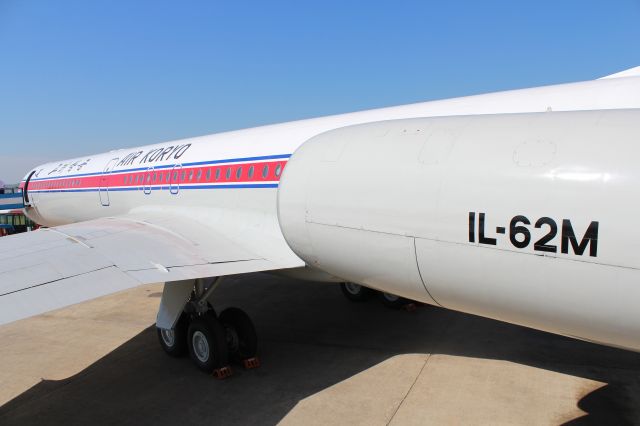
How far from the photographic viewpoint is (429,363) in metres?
6.20

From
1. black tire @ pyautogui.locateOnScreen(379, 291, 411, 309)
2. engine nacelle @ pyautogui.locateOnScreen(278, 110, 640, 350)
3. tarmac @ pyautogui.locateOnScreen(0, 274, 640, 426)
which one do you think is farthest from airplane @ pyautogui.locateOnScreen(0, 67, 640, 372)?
black tire @ pyautogui.locateOnScreen(379, 291, 411, 309)

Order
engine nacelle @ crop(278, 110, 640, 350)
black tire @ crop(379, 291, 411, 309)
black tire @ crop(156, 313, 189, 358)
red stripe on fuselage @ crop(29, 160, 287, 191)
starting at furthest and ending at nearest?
black tire @ crop(379, 291, 411, 309) → red stripe on fuselage @ crop(29, 160, 287, 191) → black tire @ crop(156, 313, 189, 358) → engine nacelle @ crop(278, 110, 640, 350)

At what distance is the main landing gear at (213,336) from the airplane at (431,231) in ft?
0.07

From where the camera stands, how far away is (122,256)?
5.35 metres

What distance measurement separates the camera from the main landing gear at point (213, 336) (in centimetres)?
626

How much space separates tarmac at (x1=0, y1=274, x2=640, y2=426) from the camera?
5.06 metres

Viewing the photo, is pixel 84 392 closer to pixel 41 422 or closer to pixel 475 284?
pixel 41 422

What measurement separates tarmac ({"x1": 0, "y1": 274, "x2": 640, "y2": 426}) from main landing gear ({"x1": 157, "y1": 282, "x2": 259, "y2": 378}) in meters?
0.18

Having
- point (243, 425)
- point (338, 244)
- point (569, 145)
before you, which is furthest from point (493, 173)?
point (243, 425)

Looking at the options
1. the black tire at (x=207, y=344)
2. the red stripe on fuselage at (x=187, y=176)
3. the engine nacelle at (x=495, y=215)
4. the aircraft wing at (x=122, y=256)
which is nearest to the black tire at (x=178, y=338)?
the black tire at (x=207, y=344)

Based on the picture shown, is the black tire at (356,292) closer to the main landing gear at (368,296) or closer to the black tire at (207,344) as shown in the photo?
the main landing gear at (368,296)

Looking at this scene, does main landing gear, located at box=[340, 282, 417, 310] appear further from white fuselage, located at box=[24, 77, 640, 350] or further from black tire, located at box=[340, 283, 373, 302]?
white fuselage, located at box=[24, 77, 640, 350]

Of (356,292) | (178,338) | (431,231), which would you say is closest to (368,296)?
(356,292)

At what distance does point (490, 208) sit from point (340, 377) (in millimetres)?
3624
